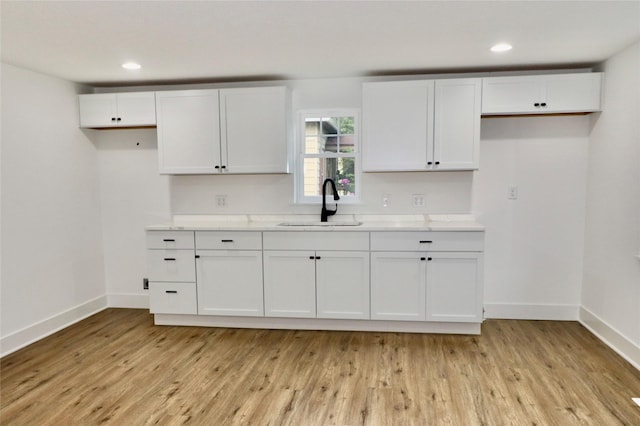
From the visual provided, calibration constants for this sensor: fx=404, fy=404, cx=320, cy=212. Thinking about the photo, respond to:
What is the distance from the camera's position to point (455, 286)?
10.7 feet

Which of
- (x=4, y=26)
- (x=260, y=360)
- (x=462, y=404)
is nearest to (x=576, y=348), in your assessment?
(x=462, y=404)

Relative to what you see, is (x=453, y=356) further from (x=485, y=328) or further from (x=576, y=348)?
(x=576, y=348)

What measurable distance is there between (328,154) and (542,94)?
6.10ft

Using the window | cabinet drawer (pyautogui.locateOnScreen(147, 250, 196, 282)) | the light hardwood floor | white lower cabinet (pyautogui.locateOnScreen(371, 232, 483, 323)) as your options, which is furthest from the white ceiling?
the light hardwood floor

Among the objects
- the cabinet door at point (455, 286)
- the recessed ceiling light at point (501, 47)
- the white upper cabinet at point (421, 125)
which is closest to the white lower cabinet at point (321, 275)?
the cabinet door at point (455, 286)

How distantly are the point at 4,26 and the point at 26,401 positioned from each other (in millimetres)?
2234

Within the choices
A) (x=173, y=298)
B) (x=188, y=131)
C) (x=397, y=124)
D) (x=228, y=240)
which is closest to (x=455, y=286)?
(x=397, y=124)

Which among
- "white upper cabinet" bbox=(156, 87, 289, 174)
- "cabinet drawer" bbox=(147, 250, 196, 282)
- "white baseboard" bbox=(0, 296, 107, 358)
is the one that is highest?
"white upper cabinet" bbox=(156, 87, 289, 174)

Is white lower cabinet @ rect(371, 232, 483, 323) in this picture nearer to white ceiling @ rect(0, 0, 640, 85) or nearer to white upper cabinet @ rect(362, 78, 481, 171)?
white upper cabinet @ rect(362, 78, 481, 171)

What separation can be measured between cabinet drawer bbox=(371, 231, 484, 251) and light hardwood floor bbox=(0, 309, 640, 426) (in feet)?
2.40

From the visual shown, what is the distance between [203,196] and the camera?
3.99 m

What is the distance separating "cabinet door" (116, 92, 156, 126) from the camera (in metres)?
3.69

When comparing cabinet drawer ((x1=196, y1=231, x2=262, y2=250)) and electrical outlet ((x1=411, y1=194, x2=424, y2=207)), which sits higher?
electrical outlet ((x1=411, y1=194, x2=424, y2=207))

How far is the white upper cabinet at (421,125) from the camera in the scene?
11.0ft
